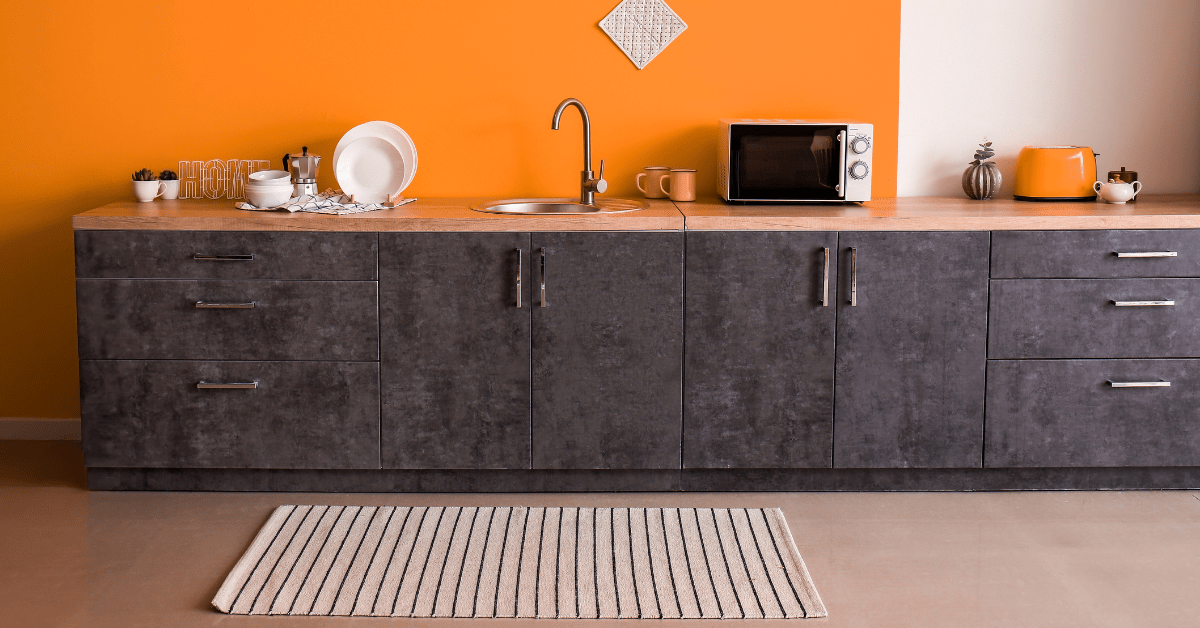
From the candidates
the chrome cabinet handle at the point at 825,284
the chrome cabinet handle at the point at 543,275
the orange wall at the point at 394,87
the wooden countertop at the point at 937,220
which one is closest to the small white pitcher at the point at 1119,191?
the wooden countertop at the point at 937,220

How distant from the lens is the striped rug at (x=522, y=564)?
229cm

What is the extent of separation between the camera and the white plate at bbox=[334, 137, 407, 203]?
3.22 metres

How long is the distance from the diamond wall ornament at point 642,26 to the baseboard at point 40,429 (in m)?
2.28

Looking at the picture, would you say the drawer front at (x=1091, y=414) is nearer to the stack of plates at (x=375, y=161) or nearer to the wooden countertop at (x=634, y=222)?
the wooden countertop at (x=634, y=222)

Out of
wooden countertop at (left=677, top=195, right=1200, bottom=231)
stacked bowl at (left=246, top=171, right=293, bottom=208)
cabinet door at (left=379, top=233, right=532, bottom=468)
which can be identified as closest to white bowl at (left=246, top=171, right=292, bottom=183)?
stacked bowl at (left=246, top=171, right=293, bottom=208)

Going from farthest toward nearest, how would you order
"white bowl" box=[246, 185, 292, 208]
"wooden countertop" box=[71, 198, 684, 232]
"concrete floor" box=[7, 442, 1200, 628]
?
1. "white bowl" box=[246, 185, 292, 208]
2. "wooden countertop" box=[71, 198, 684, 232]
3. "concrete floor" box=[7, 442, 1200, 628]

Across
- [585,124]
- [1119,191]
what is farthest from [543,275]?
[1119,191]

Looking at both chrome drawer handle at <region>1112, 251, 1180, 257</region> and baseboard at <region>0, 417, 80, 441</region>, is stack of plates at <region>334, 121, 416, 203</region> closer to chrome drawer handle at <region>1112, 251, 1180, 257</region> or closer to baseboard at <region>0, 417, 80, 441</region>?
baseboard at <region>0, 417, 80, 441</region>

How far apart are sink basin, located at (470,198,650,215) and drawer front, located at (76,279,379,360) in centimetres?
51

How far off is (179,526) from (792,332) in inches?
70.3

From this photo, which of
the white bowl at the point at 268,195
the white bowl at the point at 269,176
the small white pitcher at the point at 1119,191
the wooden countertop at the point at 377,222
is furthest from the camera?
the small white pitcher at the point at 1119,191

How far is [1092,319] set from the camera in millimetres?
2887

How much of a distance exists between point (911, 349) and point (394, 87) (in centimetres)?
186

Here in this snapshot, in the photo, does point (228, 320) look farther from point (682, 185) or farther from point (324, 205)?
point (682, 185)
